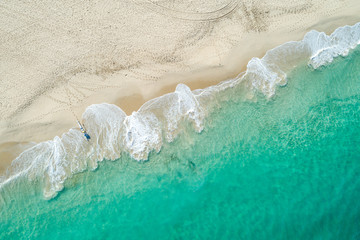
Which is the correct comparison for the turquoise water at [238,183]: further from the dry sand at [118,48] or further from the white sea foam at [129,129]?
the dry sand at [118,48]

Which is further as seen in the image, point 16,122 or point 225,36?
point 225,36

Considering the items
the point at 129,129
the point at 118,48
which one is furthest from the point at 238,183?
the point at 118,48

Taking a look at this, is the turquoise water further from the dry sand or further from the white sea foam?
the dry sand

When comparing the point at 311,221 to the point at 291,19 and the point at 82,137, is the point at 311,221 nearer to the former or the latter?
the point at 291,19

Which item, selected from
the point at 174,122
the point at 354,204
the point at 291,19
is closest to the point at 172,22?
the point at 174,122

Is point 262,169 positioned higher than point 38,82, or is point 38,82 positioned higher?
point 38,82

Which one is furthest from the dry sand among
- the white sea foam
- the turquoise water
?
the turquoise water
